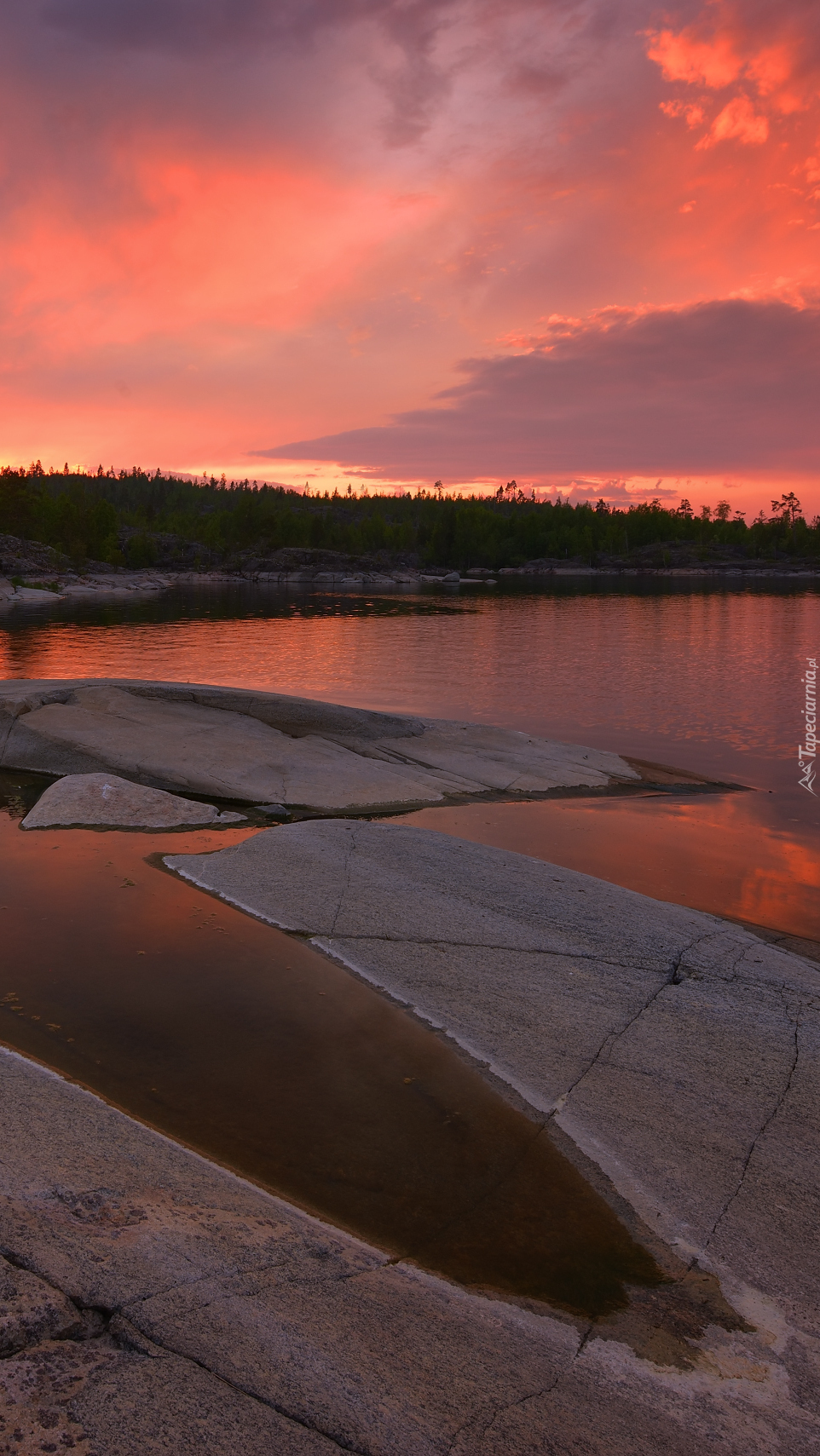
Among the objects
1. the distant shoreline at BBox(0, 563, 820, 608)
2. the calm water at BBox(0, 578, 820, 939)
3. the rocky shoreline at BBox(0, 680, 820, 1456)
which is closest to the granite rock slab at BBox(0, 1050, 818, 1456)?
the rocky shoreline at BBox(0, 680, 820, 1456)

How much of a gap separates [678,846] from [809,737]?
1249cm

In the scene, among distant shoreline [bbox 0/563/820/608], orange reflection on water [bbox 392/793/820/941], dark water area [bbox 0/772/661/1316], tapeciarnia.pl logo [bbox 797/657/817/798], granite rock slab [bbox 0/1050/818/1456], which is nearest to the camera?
granite rock slab [bbox 0/1050/818/1456]

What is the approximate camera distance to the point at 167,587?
118250mm

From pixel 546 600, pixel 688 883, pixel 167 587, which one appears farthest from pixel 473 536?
pixel 688 883

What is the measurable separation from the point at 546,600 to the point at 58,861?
83.5m

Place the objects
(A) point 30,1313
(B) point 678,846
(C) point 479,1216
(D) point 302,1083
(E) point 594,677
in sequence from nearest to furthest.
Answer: (A) point 30,1313 → (C) point 479,1216 → (D) point 302,1083 → (B) point 678,846 → (E) point 594,677

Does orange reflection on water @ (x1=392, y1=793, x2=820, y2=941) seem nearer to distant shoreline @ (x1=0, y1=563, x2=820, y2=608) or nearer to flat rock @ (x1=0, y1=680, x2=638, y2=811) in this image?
flat rock @ (x1=0, y1=680, x2=638, y2=811)

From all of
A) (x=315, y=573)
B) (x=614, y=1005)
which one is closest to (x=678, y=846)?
(x=614, y=1005)

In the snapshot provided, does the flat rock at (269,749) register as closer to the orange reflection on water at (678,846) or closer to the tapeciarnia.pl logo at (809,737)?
the orange reflection on water at (678,846)

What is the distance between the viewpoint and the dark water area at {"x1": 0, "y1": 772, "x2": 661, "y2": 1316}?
188 inches

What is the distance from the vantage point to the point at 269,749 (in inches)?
634

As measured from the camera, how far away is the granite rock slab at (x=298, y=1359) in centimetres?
314

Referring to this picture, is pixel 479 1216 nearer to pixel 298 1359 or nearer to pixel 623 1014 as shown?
pixel 298 1359

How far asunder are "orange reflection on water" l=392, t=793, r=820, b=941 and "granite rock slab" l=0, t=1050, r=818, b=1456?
719 centimetres
